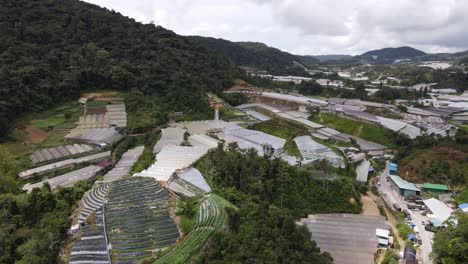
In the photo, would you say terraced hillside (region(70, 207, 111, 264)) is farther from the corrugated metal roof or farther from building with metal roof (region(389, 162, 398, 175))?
building with metal roof (region(389, 162, 398, 175))

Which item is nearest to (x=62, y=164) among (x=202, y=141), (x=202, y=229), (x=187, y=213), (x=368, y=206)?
(x=202, y=141)

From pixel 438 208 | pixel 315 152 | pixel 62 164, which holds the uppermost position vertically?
pixel 315 152

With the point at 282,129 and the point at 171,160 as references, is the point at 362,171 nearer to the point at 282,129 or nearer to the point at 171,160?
the point at 282,129

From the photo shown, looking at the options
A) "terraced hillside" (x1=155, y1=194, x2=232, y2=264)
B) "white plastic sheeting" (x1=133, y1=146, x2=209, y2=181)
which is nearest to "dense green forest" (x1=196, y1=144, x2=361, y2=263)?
"terraced hillside" (x1=155, y1=194, x2=232, y2=264)

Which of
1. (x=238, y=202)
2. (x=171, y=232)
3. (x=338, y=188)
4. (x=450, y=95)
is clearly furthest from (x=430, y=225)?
(x=450, y=95)

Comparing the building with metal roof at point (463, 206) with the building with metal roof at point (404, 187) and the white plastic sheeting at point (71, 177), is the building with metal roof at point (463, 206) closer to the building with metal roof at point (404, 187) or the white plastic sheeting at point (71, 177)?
the building with metal roof at point (404, 187)

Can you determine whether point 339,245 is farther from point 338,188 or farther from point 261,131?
point 261,131
